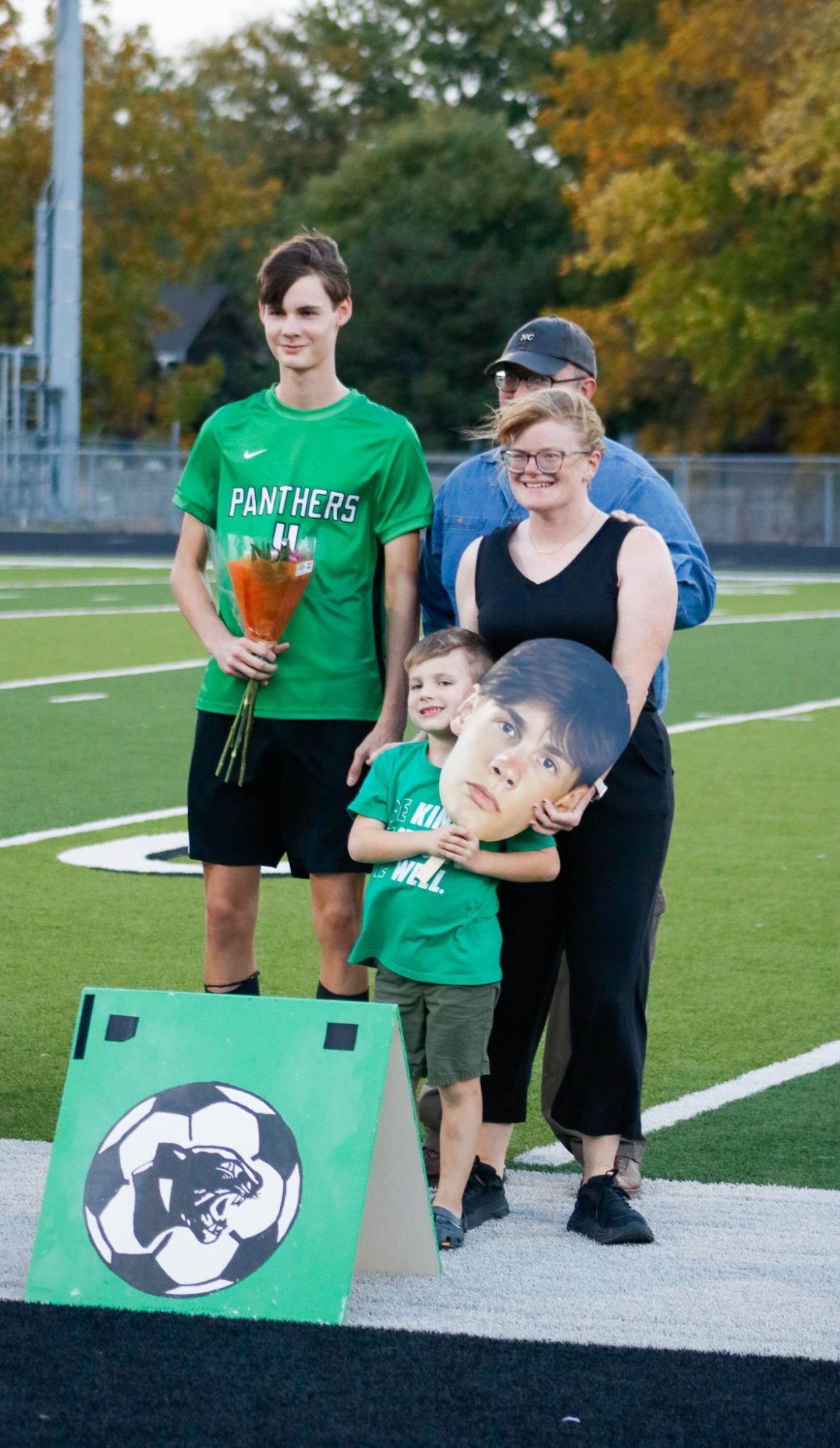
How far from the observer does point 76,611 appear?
20.2 metres

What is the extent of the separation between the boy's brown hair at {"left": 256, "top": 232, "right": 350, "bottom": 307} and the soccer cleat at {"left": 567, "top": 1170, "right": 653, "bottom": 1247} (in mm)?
1967

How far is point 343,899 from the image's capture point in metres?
4.66

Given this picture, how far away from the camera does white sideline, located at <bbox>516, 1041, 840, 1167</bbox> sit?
474 centimetres

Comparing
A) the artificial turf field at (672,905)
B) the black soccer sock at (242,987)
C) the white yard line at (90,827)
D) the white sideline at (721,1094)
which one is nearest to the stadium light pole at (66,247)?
the artificial turf field at (672,905)

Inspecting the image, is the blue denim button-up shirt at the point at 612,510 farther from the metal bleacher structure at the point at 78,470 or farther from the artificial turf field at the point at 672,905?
the metal bleacher structure at the point at 78,470

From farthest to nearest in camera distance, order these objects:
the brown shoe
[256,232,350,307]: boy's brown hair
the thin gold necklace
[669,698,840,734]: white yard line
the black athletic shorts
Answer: [669,698,840,734]: white yard line → the black athletic shorts → [256,232,350,307]: boy's brown hair → the brown shoe → the thin gold necklace

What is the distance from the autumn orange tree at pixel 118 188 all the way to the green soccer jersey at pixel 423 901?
43529 mm

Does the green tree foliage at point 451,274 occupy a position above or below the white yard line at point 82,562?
above

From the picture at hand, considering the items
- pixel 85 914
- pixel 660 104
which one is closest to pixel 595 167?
pixel 660 104

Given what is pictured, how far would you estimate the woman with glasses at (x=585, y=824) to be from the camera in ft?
12.7

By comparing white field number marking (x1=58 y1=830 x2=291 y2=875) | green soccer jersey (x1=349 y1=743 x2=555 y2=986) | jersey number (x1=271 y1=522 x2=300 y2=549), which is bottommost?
white field number marking (x1=58 y1=830 x2=291 y2=875)

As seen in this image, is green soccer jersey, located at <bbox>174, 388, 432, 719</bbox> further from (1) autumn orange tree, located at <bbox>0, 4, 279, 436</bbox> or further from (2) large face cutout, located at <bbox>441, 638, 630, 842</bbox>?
(1) autumn orange tree, located at <bbox>0, 4, 279, 436</bbox>

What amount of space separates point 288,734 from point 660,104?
42372 mm

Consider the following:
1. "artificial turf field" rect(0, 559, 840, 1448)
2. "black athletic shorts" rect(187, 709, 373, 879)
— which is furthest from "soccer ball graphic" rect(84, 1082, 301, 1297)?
"black athletic shorts" rect(187, 709, 373, 879)
